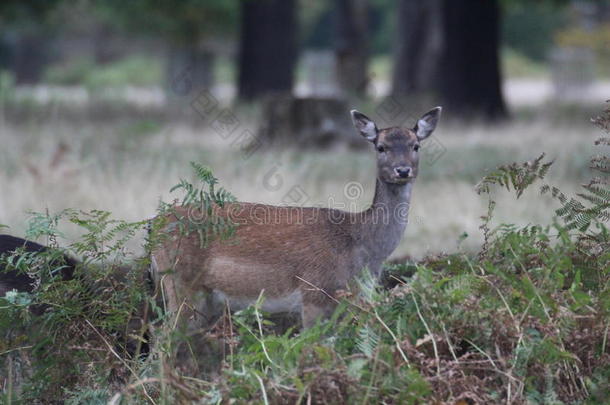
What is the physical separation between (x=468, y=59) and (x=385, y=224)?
1425 centimetres

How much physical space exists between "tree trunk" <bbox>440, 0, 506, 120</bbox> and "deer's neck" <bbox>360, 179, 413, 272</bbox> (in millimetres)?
13674

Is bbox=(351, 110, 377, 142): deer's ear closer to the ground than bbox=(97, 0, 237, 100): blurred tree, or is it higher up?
closer to the ground

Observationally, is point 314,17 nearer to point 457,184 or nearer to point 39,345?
point 457,184

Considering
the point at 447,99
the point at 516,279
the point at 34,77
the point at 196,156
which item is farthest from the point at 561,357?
the point at 34,77

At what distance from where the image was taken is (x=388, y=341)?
175 inches

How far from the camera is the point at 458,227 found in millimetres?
9391

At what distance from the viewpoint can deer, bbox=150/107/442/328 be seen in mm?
5875

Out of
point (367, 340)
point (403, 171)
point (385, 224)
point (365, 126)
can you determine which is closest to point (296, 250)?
point (385, 224)

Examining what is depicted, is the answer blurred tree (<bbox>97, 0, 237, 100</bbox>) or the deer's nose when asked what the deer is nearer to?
the deer's nose

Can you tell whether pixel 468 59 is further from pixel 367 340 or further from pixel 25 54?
pixel 25 54

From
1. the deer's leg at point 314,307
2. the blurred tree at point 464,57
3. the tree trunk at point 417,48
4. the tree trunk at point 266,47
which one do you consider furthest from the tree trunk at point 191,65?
the deer's leg at point 314,307

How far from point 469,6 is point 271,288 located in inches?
582

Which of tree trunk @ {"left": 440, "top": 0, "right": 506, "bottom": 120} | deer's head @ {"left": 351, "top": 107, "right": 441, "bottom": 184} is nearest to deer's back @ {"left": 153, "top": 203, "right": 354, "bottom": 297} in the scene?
deer's head @ {"left": 351, "top": 107, "right": 441, "bottom": 184}

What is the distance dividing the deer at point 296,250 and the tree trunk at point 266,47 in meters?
16.4
